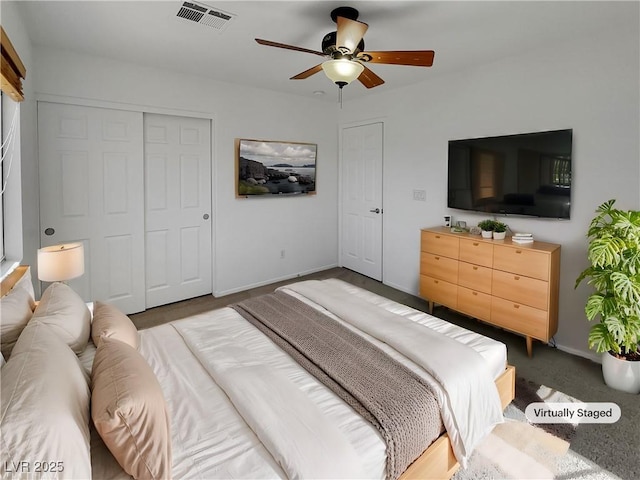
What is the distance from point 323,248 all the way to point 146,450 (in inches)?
166

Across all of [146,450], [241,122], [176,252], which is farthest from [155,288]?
[146,450]

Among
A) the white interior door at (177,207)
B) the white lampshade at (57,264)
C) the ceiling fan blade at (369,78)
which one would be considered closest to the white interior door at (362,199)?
the ceiling fan blade at (369,78)

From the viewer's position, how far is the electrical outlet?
159 inches

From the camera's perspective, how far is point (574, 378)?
8.36 feet

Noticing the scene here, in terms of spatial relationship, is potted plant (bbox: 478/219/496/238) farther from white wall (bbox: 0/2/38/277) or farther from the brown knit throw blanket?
white wall (bbox: 0/2/38/277)

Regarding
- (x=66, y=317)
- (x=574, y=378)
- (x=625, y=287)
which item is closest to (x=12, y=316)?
(x=66, y=317)

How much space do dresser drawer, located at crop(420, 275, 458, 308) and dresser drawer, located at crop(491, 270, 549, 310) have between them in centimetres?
40

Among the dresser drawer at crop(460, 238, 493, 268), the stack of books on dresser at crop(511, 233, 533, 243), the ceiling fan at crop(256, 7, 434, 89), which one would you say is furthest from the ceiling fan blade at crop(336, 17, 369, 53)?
the stack of books on dresser at crop(511, 233, 533, 243)

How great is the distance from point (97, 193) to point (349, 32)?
271cm

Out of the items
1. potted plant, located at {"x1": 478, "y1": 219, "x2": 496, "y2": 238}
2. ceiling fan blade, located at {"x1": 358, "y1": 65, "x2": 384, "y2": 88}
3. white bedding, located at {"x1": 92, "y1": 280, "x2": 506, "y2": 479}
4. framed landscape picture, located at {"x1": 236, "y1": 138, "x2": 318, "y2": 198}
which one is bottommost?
white bedding, located at {"x1": 92, "y1": 280, "x2": 506, "y2": 479}

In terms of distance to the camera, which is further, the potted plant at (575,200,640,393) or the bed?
the potted plant at (575,200,640,393)

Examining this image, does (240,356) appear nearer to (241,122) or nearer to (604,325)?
(604,325)

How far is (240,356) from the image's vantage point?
1755 mm

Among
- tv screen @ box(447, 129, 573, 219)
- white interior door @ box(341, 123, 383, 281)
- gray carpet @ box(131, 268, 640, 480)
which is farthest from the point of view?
white interior door @ box(341, 123, 383, 281)
